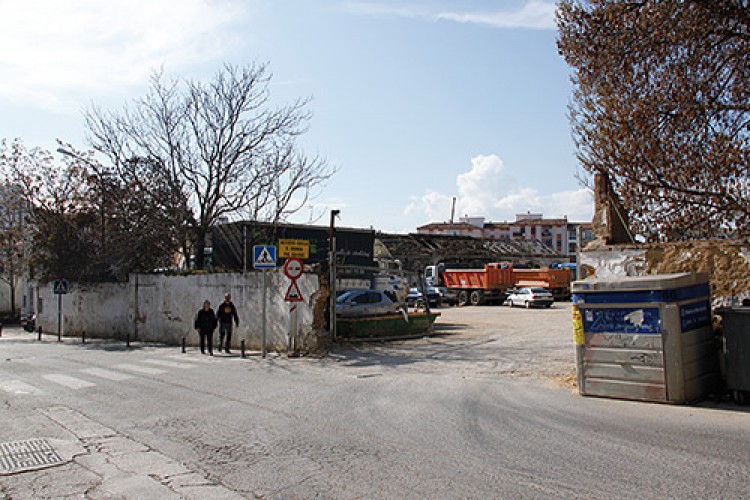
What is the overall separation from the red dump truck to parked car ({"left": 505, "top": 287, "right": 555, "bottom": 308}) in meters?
3.14

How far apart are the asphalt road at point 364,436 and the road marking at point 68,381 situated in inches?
1.8

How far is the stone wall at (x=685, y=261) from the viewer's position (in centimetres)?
953

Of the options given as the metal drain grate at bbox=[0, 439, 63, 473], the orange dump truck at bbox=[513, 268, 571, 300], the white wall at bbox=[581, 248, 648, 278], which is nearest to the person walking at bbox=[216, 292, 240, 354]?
the metal drain grate at bbox=[0, 439, 63, 473]

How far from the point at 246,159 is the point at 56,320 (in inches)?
574

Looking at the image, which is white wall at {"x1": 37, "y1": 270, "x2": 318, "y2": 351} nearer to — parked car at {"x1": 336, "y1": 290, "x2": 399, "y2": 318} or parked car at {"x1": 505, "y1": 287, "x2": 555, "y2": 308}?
parked car at {"x1": 336, "y1": 290, "x2": 399, "y2": 318}

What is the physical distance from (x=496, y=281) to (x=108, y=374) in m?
34.0

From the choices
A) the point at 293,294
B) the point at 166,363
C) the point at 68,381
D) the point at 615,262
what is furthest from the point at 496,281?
the point at 68,381

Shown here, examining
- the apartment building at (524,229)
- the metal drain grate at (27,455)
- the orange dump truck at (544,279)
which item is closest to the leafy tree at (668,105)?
the metal drain grate at (27,455)

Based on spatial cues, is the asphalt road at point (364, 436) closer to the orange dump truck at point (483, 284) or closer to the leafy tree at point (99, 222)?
the leafy tree at point (99, 222)

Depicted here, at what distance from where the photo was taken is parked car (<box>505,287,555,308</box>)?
3938cm

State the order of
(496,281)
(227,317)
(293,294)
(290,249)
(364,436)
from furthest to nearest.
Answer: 1. (496,281)
2. (227,317)
3. (290,249)
4. (293,294)
5. (364,436)

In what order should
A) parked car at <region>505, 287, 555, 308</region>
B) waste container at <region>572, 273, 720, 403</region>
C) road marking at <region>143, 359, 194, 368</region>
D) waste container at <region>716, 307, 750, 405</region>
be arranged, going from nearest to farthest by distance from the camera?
waste container at <region>716, 307, 750, 405</region>
waste container at <region>572, 273, 720, 403</region>
road marking at <region>143, 359, 194, 368</region>
parked car at <region>505, 287, 555, 308</region>

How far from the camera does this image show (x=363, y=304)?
68.0 feet

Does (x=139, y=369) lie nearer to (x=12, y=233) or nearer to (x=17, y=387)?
(x=17, y=387)
